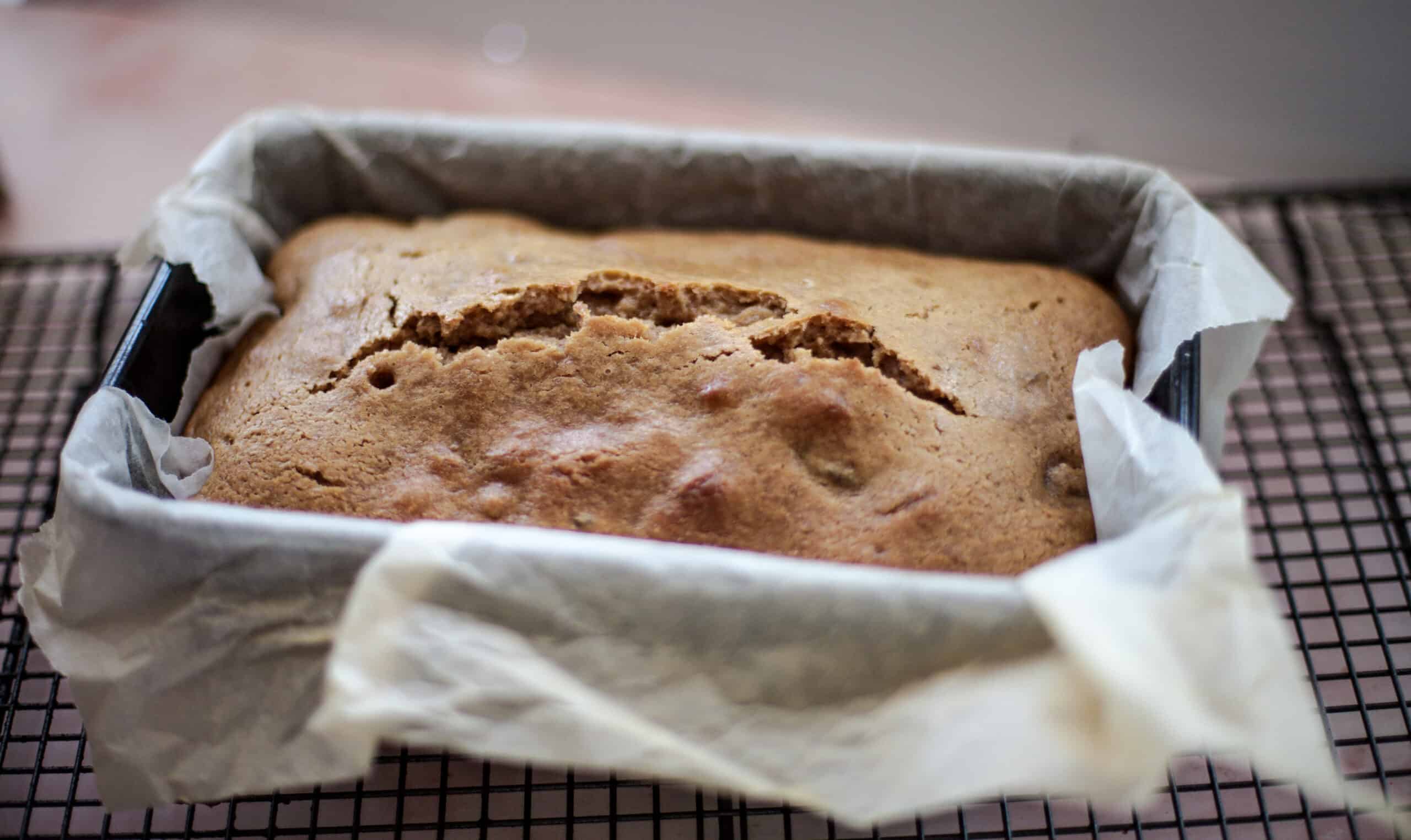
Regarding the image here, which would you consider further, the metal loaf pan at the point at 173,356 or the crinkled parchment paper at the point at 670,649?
the metal loaf pan at the point at 173,356

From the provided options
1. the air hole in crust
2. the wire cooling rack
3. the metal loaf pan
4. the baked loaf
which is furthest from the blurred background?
the air hole in crust

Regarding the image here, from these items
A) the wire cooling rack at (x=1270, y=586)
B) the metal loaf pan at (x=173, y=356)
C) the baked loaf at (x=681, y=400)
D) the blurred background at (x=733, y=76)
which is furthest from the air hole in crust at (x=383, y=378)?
the blurred background at (x=733, y=76)

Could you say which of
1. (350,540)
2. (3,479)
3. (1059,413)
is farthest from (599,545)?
(3,479)

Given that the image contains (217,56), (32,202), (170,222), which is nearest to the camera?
(170,222)

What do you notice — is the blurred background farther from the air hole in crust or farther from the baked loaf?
the air hole in crust

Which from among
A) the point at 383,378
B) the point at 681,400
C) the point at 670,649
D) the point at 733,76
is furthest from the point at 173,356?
the point at 733,76

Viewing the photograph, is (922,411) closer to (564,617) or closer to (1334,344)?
(564,617)

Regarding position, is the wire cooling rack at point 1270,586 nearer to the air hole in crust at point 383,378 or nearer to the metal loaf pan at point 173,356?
the metal loaf pan at point 173,356
